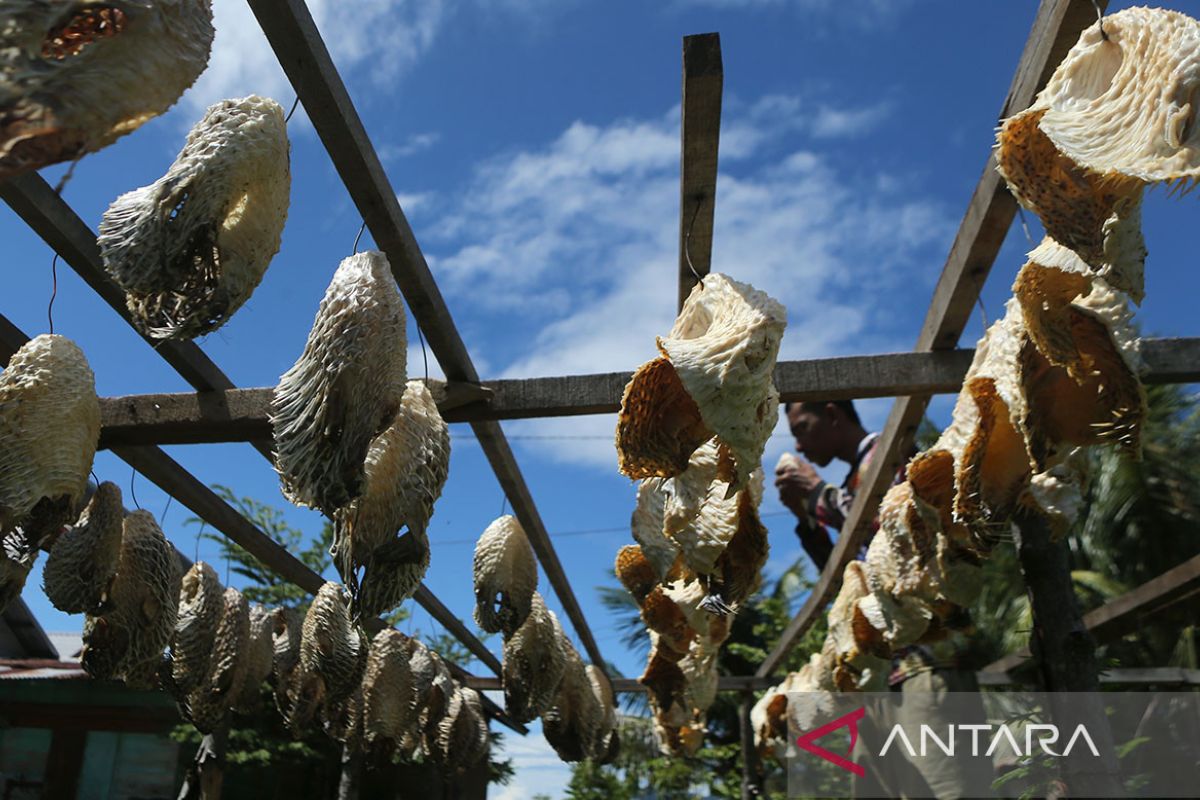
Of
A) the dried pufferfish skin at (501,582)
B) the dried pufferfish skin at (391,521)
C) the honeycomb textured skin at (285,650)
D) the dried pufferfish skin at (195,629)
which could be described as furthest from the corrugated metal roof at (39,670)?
the dried pufferfish skin at (391,521)

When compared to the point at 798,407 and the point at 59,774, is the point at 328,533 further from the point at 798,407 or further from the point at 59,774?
the point at 798,407

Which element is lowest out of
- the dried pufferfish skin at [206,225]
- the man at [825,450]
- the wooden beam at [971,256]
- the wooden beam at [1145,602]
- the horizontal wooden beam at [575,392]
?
the dried pufferfish skin at [206,225]

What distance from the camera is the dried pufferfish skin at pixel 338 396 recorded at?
1.66m

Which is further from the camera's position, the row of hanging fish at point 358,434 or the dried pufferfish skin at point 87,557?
the dried pufferfish skin at point 87,557

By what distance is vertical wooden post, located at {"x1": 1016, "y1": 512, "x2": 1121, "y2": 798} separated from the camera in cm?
225

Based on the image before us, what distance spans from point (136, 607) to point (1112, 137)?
3.30 meters

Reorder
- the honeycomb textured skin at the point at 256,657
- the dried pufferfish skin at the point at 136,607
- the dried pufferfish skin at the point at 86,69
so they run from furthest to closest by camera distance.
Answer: the honeycomb textured skin at the point at 256,657
the dried pufferfish skin at the point at 136,607
the dried pufferfish skin at the point at 86,69

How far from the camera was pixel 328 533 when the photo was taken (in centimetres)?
1040

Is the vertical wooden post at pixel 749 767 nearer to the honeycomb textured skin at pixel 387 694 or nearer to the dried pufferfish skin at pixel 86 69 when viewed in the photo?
the honeycomb textured skin at pixel 387 694

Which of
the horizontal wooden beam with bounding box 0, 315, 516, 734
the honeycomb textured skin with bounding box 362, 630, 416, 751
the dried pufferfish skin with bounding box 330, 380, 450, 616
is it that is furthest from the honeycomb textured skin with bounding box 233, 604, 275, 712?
the dried pufferfish skin with bounding box 330, 380, 450, 616

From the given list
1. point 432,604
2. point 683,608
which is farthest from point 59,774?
point 683,608

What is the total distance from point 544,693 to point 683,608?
1321mm

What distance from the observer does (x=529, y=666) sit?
431cm

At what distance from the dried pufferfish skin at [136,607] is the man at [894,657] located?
2.87 m
